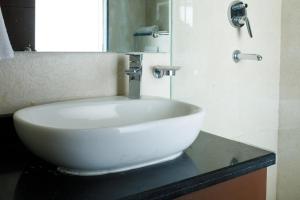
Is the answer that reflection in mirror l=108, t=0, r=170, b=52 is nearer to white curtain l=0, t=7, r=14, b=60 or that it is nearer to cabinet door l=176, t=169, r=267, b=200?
white curtain l=0, t=7, r=14, b=60

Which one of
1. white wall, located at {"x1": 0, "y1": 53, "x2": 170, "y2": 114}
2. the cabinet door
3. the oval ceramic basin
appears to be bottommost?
the cabinet door

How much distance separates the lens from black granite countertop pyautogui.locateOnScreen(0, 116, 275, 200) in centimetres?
59

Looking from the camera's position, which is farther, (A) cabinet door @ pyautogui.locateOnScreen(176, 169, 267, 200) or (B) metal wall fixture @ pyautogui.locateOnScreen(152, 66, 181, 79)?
(B) metal wall fixture @ pyautogui.locateOnScreen(152, 66, 181, 79)

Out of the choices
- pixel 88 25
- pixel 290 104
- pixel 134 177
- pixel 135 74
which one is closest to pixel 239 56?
pixel 290 104

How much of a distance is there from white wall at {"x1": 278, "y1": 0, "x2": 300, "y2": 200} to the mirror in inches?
32.3

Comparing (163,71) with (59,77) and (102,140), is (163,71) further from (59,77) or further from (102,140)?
(102,140)

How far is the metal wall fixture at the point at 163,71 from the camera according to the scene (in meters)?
1.12

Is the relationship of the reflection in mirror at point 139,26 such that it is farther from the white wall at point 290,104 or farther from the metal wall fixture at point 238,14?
the white wall at point 290,104

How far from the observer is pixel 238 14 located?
1.41m

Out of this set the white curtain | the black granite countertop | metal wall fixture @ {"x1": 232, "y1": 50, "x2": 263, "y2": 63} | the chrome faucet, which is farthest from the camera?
metal wall fixture @ {"x1": 232, "y1": 50, "x2": 263, "y2": 63}

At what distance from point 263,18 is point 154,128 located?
1200mm

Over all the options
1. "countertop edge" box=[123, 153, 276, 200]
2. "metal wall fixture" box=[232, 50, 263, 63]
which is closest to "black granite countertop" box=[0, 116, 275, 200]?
"countertop edge" box=[123, 153, 276, 200]

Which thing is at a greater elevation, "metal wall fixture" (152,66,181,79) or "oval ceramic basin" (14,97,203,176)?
"metal wall fixture" (152,66,181,79)

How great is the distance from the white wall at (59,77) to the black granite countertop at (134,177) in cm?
15
